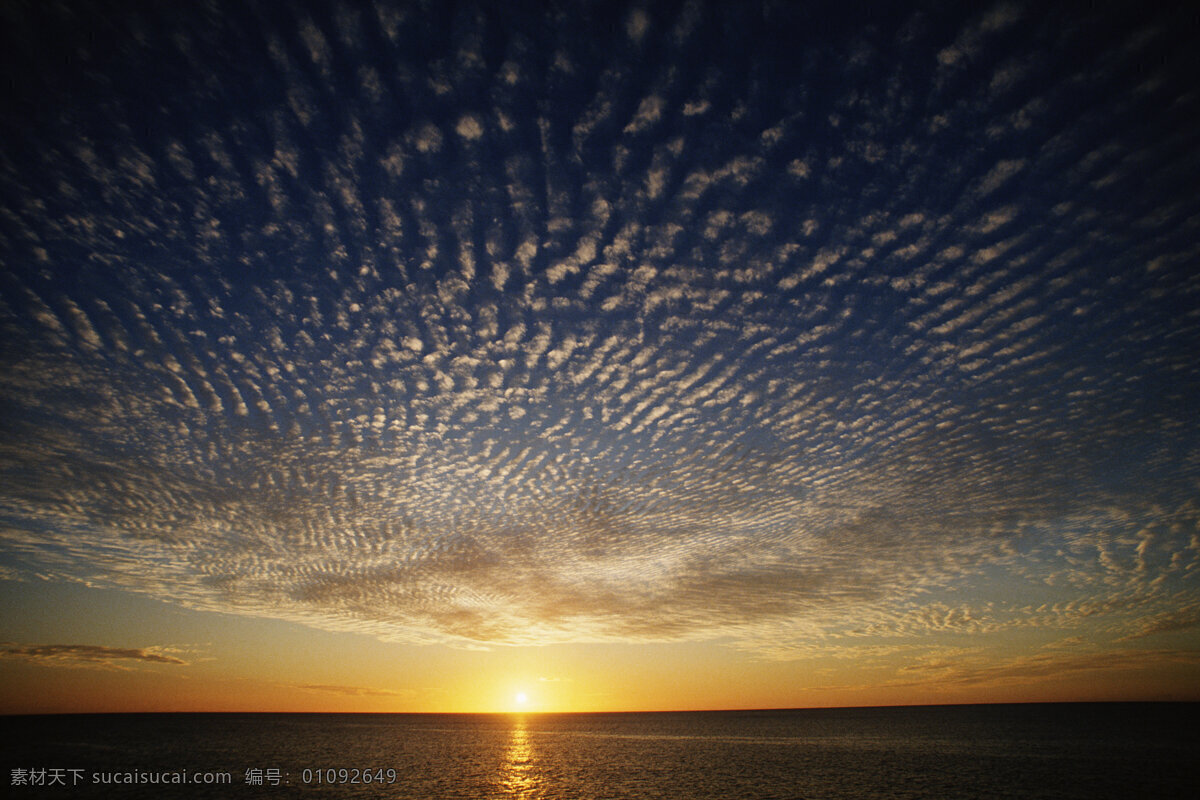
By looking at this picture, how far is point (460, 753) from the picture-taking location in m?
75.9

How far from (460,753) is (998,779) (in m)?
69.6

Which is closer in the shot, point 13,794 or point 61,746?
point 13,794

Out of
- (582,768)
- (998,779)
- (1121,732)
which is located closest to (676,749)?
(582,768)

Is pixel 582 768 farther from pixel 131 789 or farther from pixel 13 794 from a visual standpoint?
pixel 13 794

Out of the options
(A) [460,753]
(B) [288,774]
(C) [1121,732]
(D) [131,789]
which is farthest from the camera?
(C) [1121,732]

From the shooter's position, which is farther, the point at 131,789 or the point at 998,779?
the point at 998,779

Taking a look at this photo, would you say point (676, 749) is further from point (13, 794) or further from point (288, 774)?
point (13, 794)

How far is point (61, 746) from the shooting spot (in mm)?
72625

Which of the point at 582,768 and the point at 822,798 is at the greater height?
the point at 822,798

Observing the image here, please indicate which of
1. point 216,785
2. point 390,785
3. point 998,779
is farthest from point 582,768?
point 998,779

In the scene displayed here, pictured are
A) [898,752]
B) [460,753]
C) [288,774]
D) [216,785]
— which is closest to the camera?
[216,785]

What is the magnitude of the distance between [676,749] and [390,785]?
49989 millimetres

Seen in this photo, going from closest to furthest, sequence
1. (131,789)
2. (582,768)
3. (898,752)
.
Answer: (131,789) → (582,768) → (898,752)

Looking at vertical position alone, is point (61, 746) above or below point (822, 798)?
below
